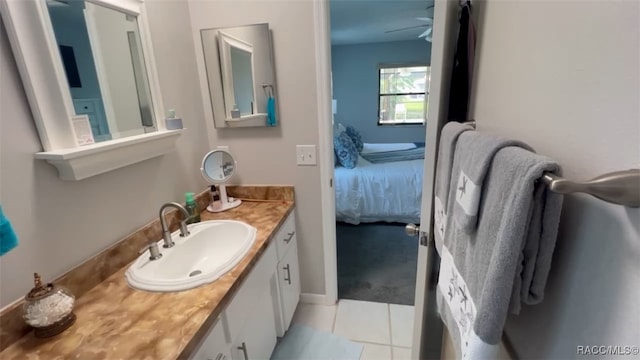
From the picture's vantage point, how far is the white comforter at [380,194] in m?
3.06

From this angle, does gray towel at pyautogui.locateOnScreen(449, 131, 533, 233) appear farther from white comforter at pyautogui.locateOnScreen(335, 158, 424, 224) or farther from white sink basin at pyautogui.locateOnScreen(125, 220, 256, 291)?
white comforter at pyautogui.locateOnScreen(335, 158, 424, 224)

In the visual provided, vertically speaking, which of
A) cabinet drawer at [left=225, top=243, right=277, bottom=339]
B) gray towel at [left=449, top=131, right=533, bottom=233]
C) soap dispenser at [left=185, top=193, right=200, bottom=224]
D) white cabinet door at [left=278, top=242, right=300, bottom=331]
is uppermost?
gray towel at [left=449, top=131, right=533, bottom=233]

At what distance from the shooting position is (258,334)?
1.35m

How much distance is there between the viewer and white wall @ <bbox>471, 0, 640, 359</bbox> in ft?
1.05

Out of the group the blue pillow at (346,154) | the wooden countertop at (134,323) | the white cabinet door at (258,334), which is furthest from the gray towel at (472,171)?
the blue pillow at (346,154)

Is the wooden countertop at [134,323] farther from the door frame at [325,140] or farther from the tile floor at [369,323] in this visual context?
the tile floor at [369,323]

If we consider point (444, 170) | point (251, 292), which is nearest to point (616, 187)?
point (444, 170)

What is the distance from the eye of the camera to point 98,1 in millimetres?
1069

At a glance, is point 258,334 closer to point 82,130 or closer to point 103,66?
point 82,130

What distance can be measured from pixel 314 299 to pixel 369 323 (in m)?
0.42

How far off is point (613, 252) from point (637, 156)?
0.37 feet

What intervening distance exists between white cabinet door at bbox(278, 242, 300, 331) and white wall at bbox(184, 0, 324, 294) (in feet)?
0.43

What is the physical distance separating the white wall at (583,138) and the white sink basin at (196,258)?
96 cm

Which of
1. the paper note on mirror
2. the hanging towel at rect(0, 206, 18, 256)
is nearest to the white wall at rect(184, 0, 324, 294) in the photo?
the paper note on mirror
